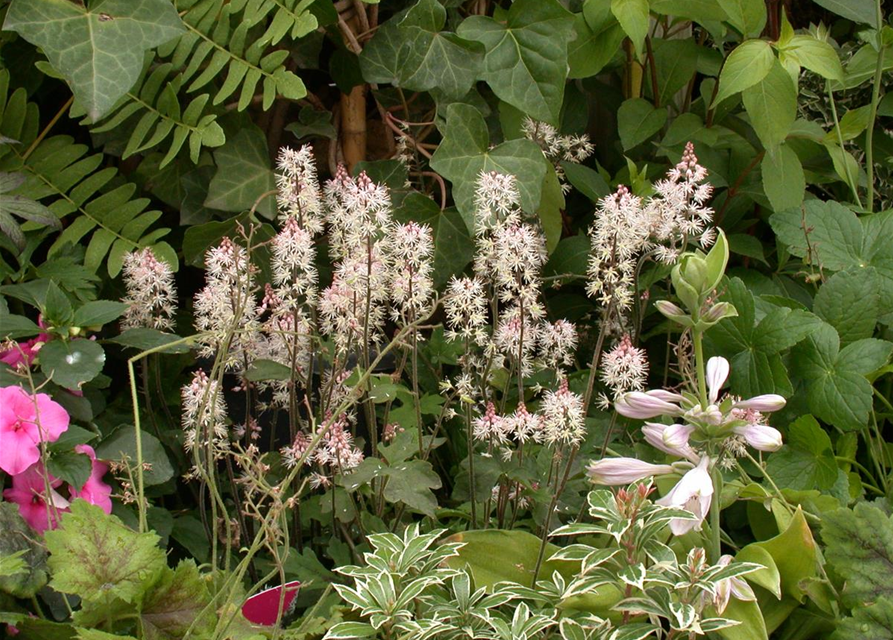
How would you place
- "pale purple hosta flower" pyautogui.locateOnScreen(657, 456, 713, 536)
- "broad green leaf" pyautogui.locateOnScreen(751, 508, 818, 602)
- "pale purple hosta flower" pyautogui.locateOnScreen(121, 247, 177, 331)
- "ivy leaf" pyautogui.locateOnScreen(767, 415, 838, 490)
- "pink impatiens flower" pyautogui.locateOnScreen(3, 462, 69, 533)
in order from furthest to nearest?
1. "ivy leaf" pyautogui.locateOnScreen(767, 415, 838, 490)
2. "pale purple hosta flower" pyautogui.locateOnScreen(121, 247, 177, 331)
3. "pink impatiens flower" pyautogui.locateOnScreen(3, 462, 69, 533)
4. "broad green leaf" pyautogui.locateOnScreen(751, 508, 818, 602)
5. "pale purple hosta flower" pyautogui.locateOnScreen(657, 456, 713, 536)

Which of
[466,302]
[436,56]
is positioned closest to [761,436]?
[466,302]

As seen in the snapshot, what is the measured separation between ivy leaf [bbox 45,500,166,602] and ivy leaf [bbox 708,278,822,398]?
2.79ft

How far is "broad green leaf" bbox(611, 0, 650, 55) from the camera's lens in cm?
142

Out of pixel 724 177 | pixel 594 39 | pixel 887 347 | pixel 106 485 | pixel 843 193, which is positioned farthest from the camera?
pixel 843 193

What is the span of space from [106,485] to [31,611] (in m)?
0.17

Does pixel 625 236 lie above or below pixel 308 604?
above

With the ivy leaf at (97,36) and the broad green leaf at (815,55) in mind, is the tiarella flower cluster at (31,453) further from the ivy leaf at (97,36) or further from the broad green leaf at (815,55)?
the broad green leaf at (815,55)

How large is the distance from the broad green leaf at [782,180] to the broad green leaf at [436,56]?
51 centimetres

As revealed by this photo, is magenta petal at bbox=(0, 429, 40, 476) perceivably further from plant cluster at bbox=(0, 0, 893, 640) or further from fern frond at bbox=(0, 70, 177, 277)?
fern frond at bbox=(0, 70, 177, 277)

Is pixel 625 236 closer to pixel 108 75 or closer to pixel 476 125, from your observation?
pixel 476 125

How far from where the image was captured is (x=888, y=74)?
1.89 metres

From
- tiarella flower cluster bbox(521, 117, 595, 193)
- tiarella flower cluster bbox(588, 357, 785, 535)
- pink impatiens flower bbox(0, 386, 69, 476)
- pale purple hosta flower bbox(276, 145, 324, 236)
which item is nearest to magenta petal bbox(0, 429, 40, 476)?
pink impatiens flower bbox(0, 386, 69, 476)

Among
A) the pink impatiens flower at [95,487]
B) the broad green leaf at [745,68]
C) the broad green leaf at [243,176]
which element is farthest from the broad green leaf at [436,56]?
the pink impatiens flower at [95,487]

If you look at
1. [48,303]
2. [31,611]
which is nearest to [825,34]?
[48,303]
